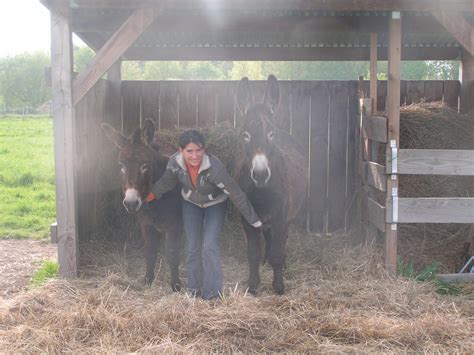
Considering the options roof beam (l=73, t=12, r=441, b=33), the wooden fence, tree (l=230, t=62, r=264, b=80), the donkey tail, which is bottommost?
the donkey tail

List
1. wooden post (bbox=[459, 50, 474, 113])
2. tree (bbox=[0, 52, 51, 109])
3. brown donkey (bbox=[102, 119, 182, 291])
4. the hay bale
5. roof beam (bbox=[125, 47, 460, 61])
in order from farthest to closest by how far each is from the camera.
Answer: tree (bbox=[0, 52, 51, 109]) < roof beam (bbox=[125, 47, 460, 61]) < wooden post (bbox=[459, 50, 474, 113]) < the hay bale < brown donkey (bbox=[102, 119, 182, 291])

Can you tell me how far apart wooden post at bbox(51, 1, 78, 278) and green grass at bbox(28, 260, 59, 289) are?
366 millimetres

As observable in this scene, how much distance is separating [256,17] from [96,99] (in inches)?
94.8

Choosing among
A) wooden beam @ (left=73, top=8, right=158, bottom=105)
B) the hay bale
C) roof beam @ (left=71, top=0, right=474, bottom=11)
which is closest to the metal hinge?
the hay bale

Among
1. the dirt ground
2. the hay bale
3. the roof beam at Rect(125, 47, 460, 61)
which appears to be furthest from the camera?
the roof beam at Rect(125, 47, 460, 61)

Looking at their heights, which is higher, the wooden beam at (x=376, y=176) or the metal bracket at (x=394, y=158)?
the metal bracket at (x=394, y=158)

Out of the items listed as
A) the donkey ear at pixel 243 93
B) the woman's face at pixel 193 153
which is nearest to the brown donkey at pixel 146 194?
the woman's face at pixel 193 153

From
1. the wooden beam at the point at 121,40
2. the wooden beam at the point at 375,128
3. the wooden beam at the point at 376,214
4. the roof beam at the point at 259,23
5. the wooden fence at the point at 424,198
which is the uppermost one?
the roof beam at the point at 259,23

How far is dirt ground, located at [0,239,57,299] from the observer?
613 cm

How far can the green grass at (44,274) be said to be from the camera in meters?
6.03

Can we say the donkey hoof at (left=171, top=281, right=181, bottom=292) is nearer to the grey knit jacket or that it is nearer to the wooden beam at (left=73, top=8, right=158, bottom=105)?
the grey knit jacket

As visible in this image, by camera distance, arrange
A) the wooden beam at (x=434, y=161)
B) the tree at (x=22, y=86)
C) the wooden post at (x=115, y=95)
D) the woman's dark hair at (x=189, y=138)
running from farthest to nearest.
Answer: the tree at (x=22, y=86) → the wooden post at (x=115, y=95) → the wooden beam at (x=434, y=161) → the woman's dark hair at (x=189, y=138)

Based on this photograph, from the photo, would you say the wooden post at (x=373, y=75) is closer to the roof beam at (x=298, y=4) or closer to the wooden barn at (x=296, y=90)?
the wooden barn at (x=296, y=90)

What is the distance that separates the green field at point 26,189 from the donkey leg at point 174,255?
11.9ft
